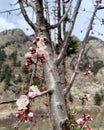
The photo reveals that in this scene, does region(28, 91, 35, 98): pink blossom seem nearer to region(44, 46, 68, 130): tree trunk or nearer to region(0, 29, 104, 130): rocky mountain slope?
region(44, 46, 68, 130): tree trunk

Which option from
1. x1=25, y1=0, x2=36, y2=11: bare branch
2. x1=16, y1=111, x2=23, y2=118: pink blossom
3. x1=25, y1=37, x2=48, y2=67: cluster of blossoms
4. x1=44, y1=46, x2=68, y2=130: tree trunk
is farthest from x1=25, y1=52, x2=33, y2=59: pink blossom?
x1=25, y1=0, x2=36, y2=11: bare branch

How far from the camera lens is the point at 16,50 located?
10500cm

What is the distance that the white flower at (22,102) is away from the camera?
3.16 m

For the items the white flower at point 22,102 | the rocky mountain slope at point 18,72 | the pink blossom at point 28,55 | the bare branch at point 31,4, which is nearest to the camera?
the white flower at point 22,102

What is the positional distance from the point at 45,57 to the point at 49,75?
0.54ft

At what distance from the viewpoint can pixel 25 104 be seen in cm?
318

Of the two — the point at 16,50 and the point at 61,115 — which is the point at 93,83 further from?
the point at 61,115

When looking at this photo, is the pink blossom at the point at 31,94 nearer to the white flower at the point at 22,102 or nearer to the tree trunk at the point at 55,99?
the white flower at the point at 22,102

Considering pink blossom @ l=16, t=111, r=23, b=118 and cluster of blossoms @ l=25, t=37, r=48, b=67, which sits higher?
cluster of blossoms @ l=25, t=37, r=48, b=67

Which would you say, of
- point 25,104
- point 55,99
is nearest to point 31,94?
point 25,104

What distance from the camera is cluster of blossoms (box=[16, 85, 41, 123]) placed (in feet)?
10.4

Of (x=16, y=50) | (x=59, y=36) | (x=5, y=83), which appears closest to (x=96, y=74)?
(x=16, y=50)

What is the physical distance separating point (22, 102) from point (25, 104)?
0.03m

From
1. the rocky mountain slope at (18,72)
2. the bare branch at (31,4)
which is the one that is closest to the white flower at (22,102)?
the bare branch at (31,4)
